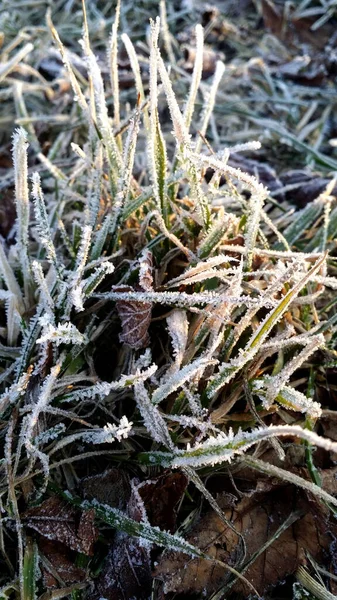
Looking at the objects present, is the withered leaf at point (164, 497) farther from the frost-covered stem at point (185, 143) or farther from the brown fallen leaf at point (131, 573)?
the frost-covered stem at point (185, 143)

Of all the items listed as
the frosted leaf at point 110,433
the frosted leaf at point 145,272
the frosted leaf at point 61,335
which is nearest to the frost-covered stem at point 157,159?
the frosted leaf at point 145,272

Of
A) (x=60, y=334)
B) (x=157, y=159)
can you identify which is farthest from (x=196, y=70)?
(x=60, y=334)

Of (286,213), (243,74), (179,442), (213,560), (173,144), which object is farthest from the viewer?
(243,74)

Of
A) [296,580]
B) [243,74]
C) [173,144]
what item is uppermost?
[243,74]

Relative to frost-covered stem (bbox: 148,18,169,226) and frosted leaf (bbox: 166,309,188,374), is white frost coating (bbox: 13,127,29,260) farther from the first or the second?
frosted leaf (bbox: 166,309,188,374)

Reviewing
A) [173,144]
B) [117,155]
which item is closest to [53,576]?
[117,155]

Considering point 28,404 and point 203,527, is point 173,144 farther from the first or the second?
point 203,527
